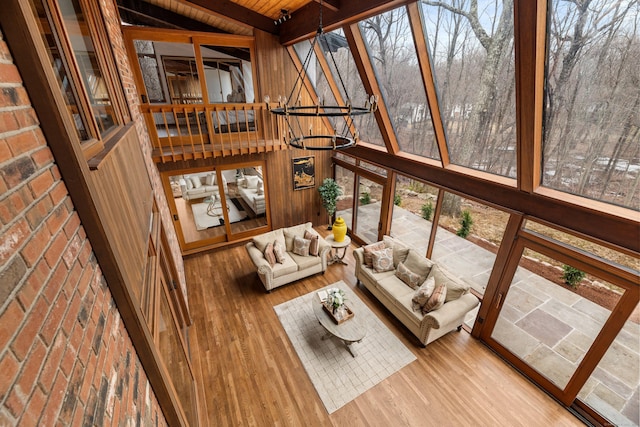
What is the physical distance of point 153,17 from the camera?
527cm

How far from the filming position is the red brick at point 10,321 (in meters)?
0.55

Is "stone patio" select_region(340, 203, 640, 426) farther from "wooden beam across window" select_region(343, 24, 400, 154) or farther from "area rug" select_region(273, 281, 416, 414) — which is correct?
"wooden beam across window" select_region(343, 24, 400, 154)

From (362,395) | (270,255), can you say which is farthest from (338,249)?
(362,395)

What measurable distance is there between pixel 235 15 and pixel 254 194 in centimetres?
378

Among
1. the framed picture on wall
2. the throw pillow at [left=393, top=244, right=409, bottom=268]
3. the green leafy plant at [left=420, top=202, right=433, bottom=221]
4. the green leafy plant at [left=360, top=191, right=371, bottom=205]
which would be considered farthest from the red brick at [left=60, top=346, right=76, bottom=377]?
the framed picture on wall

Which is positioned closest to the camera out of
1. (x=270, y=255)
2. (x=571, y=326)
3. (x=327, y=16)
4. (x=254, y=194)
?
(x=571, y=326)

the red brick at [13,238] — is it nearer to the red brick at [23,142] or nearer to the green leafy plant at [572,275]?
the red brick at [23,142]

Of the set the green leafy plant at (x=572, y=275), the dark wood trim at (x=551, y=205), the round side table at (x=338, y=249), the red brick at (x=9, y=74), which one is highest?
the red brick at (x=9, y=74)

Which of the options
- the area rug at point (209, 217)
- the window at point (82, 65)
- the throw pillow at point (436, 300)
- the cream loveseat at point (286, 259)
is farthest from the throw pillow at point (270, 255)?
the window at point (82, 65)

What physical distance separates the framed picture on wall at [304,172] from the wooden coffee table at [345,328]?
11.8 ft

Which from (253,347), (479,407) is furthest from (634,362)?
(253,347)

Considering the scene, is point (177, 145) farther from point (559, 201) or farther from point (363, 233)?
point (559, 201)

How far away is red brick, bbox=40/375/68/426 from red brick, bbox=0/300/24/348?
214mm

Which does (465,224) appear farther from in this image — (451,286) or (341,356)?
(341,356)
